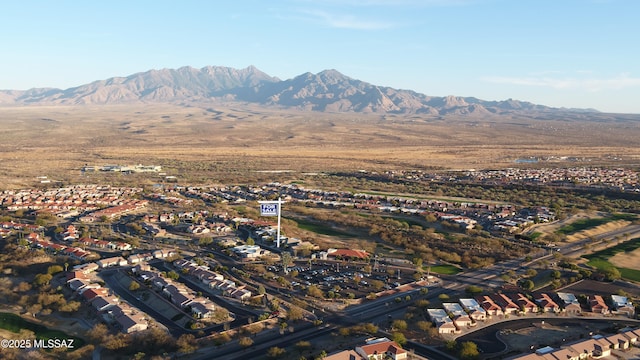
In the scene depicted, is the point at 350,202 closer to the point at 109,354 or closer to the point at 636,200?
the point at 636,200

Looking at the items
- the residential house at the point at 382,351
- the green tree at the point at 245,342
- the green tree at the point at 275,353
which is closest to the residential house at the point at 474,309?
the residential house at the point at 382,351

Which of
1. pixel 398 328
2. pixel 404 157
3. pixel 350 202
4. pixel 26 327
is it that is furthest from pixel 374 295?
pixel 404 157

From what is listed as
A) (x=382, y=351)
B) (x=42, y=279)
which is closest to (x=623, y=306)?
(x=382, y=351)

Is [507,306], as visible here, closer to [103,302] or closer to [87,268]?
[103,302]

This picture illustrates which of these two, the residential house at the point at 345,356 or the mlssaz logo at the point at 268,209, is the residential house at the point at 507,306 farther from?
the mlssaz logo at the point at 268,209

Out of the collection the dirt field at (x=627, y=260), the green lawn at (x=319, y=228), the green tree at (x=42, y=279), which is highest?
the dirt field at (x=627, y=260)
